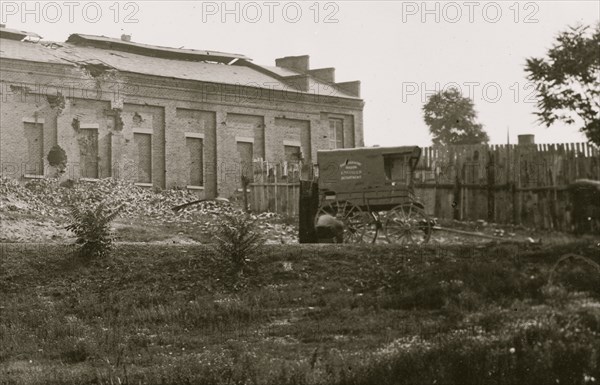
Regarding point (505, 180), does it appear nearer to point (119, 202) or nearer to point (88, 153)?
point (119, 202)

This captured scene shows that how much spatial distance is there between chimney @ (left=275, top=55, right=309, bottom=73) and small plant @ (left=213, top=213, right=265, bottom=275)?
31.6 meters

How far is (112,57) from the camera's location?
1610 inches

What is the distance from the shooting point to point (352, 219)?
23.1m

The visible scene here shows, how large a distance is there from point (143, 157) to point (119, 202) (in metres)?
5.22

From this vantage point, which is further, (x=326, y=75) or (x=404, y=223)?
(x=326, y=75)

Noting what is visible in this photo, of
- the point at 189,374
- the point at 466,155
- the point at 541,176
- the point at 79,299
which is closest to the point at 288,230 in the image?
the point at 466,155

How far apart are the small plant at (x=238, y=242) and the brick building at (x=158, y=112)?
18.9m

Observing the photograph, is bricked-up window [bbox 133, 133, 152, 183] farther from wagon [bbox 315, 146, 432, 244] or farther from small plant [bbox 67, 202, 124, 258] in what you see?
small plant [bbox 67, 202, 124, 258]

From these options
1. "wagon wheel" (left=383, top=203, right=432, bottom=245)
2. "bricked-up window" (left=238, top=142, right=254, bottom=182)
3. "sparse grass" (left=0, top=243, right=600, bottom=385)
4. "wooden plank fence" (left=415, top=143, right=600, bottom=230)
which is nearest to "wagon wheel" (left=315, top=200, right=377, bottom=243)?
"wagon wheel" (left=383, top=203, right=432, bottom=245)

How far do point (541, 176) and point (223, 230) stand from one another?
12361mm

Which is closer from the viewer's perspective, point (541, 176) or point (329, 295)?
point (329, 295)

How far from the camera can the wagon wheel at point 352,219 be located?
22.9 m

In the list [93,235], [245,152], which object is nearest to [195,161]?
[245,152]

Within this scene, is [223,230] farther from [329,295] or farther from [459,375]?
[459,375]
